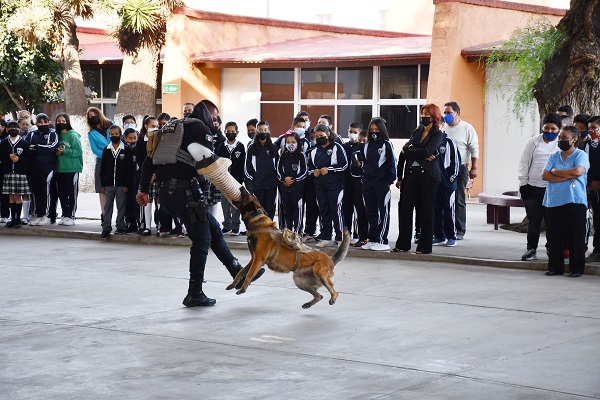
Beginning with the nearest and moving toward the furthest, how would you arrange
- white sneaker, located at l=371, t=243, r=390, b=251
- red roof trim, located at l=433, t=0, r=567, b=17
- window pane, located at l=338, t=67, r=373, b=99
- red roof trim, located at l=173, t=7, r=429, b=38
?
white sneaker, located at l=371, t=243, r=390, b=251 → red roof trim, located at l=433, t=0, r=567, b=17 → window pane, located at l=338, t=67, r=373, b=99 → red roof trim, located at l=173, t=7, r=429, b=38

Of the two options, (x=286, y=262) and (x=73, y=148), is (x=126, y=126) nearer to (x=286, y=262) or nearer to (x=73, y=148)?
(x=73, y=148)

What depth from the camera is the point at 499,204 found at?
1623cm

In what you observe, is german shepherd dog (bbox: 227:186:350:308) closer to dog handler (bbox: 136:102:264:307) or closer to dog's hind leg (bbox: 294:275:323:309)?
dog's hind leg (bbox: 294:275:323:309)

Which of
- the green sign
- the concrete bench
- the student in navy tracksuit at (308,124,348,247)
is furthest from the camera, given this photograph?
the green sign

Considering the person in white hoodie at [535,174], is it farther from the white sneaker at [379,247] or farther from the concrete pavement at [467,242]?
the white sneaker at [379,247]

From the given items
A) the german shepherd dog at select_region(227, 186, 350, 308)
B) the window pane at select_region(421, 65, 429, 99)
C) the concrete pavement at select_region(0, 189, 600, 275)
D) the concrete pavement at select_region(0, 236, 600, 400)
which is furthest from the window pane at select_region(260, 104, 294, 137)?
the german shepherd dog at select_region(227, 186, 350, 308)

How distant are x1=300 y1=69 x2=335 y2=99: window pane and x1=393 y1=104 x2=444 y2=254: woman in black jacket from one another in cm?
1333

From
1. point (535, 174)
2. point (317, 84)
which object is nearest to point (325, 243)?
point (535, 174)

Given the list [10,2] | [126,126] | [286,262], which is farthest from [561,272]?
[10,2]

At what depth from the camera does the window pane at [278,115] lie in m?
27.2

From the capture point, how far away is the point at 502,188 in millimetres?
23422

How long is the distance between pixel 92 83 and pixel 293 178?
62.4 feet

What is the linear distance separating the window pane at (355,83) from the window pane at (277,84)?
5.35 ft

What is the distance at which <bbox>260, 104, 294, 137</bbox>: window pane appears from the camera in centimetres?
2725
